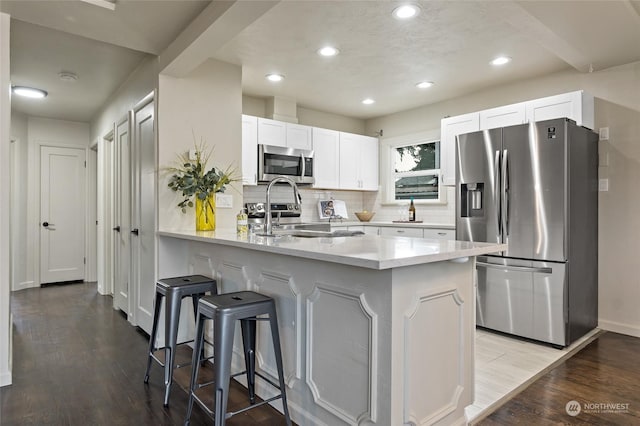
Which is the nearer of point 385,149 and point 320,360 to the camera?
point 320,360

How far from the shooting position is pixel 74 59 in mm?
3473

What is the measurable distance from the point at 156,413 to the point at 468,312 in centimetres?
174

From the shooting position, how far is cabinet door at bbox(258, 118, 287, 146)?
4.45 metres

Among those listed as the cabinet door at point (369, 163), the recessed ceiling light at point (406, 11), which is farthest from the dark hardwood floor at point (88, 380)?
the cabinet door at point (369, 163)

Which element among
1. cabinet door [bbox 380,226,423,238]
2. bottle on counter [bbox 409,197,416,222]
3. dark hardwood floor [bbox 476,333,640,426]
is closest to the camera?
dark hardwood floor [bbox 476,333,640,426]

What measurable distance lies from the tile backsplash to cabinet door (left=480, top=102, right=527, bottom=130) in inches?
41.5

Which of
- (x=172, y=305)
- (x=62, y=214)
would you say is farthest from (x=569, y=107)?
(x=62, y=214)

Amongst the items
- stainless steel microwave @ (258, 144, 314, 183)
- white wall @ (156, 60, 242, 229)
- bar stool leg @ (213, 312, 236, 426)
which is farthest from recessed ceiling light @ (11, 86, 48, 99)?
bar stool leg @ (213, 312, 236, 426)

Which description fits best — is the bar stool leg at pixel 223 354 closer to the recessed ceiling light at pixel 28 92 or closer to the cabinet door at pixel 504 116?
the cabinet door at pixel 504 116

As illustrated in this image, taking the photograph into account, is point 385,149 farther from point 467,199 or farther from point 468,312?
point 468,312

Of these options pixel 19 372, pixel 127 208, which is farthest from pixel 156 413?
pixel 127 208

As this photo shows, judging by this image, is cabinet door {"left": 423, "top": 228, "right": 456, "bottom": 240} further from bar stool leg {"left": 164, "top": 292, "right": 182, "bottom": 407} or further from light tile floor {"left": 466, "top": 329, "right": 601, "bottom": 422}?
bar stool leg {"left": 164, "top": 292, "right": 182, "bottom": 407}

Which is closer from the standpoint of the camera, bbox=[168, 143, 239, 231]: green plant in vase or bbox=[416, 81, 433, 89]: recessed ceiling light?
bbox=[168, 143, 239, 231]: green plant in vase

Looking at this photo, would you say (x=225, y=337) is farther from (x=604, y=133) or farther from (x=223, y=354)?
(x=604, y=133)
